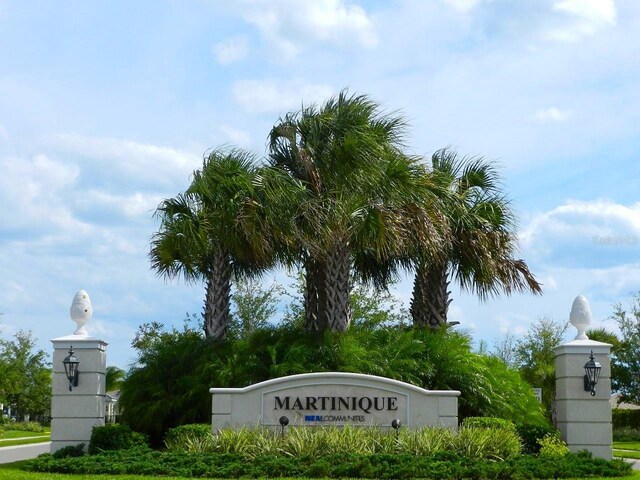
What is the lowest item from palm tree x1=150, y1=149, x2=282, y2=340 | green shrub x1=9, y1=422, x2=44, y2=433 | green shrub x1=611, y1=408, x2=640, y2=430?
green shrub x1=9, y1=422, x2=44, y2=433

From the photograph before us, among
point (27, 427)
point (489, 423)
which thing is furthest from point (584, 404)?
point (27, 427)

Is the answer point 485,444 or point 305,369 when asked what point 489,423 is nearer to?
point 485,444

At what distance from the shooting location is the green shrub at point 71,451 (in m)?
18.6

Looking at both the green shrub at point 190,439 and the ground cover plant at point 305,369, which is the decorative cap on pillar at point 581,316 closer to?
the ground cover plant at point 305,369

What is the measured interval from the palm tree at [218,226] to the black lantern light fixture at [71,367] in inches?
142

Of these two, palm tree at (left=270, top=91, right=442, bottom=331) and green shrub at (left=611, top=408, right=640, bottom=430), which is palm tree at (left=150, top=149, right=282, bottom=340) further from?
green shrub at (left=611, top=408, right=640, bottom=430)

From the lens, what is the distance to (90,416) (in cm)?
1933

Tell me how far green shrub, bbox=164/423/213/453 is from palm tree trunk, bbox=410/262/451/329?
25.6 feet

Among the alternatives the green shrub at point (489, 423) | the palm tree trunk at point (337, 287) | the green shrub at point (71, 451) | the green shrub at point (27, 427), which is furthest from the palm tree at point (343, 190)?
the green shrub at point (27, 427)

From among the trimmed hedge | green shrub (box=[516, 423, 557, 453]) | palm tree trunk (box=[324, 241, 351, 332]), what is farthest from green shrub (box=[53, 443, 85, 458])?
green shrub (box=[516, 423, 557, 453])

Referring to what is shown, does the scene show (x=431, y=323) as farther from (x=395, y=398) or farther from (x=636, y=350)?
(x=636, y=350)

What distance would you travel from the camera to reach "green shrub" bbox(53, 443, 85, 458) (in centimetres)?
1858

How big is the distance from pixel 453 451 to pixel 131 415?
26.4ft

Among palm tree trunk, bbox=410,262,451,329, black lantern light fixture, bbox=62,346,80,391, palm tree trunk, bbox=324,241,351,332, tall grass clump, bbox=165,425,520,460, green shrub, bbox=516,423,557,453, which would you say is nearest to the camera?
tall grass clump, bbox=165,425,520,460
